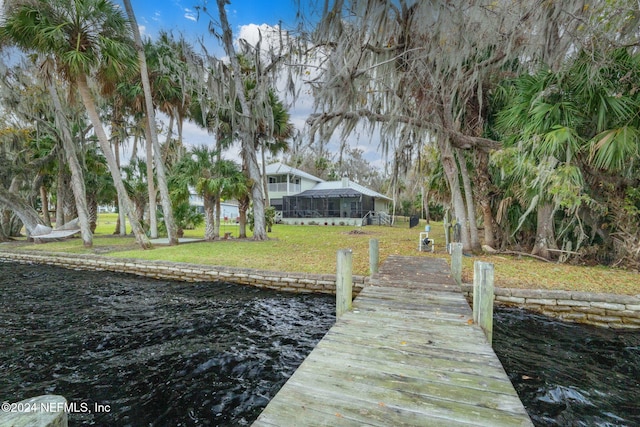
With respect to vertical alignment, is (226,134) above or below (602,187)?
above

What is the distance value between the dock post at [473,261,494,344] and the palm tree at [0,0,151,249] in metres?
11.8

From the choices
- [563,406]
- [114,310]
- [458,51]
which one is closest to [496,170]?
[458,51]

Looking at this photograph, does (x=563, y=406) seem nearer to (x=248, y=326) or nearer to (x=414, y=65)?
(x=248, y=326)

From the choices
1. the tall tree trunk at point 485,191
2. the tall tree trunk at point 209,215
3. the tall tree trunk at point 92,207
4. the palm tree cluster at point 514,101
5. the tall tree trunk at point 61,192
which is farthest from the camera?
the tall tree trunk at point 92,207

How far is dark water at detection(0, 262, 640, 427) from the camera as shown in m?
2.85

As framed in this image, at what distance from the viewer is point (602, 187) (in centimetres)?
700

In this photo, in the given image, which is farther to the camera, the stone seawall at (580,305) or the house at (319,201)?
the house at (319,201)

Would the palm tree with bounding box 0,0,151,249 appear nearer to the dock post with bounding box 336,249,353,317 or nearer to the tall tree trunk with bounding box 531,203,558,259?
the dock post with bounding box 336,249,353,317

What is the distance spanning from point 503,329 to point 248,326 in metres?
4.14

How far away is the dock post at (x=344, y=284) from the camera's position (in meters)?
3.87

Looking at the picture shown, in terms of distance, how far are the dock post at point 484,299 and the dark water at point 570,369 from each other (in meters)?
0.67

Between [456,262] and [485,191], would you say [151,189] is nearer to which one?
[456,262]

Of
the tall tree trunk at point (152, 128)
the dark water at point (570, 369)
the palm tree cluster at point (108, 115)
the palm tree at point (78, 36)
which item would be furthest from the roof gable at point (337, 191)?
the dark water at point (570, 369)

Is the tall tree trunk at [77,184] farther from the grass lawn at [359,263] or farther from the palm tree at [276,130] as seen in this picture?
the palm tree at [276,130]
